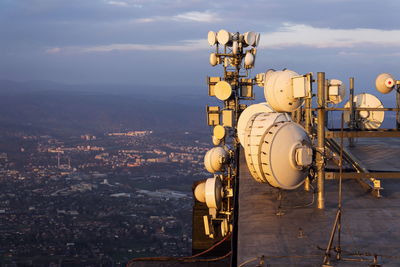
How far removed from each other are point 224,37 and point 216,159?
774 centimetres

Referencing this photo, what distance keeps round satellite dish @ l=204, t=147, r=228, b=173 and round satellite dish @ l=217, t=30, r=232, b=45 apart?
698cm

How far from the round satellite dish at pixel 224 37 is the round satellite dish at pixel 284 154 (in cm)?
1614

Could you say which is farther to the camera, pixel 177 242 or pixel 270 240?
pixel 177 242

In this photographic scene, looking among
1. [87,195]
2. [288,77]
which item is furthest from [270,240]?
[87,195]

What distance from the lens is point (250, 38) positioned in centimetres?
2927

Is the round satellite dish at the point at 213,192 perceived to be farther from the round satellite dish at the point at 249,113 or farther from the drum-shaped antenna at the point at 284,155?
the drum-shaped antenna at the point at 284,155

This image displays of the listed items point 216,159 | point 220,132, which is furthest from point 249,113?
point 220,132

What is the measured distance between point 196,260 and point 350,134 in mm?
6412

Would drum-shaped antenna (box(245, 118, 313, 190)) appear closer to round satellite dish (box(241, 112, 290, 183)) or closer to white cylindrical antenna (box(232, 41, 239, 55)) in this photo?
round satellite dish (box(241, 112, 290, 183))

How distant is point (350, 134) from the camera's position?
50.6 feet

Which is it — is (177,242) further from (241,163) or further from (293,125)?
(293,125)

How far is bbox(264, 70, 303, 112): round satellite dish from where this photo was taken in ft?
47.4

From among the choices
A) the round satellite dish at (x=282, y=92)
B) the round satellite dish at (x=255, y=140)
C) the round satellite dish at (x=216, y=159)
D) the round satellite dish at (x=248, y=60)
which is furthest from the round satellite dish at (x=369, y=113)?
the round satellite dish at (x=255, y=140)

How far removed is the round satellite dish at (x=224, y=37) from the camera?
28.8 metres
